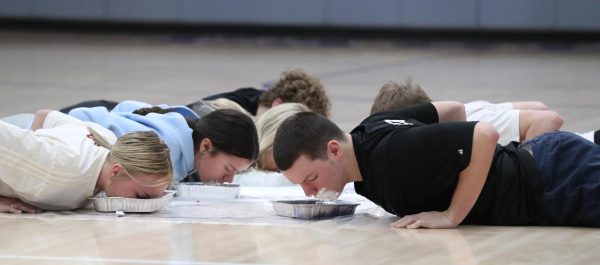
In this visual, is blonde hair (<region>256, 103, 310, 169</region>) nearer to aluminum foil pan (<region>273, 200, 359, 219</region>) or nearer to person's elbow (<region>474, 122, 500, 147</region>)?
aluminum foil pan (<region>273, 200, 359, 219</region>)

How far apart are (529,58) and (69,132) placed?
10.0 metres

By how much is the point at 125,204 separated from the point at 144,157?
0.29 meters

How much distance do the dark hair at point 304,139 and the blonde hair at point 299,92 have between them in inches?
97.1

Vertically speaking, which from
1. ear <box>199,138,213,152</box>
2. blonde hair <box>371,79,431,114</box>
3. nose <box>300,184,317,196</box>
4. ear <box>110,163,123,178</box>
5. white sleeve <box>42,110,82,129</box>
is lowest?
nose <box>300,184,317,196</box>

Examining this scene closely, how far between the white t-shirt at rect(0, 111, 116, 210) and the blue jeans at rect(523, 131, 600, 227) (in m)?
2.07

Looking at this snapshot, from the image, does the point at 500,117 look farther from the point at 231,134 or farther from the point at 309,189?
the point at 309,189

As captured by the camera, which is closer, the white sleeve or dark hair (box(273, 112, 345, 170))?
dark hair (box(273, 112, 345, 170))

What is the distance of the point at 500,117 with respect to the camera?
6961 mm

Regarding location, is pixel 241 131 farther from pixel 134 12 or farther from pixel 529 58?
pixel 134 12

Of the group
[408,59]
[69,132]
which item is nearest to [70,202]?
[69,132]

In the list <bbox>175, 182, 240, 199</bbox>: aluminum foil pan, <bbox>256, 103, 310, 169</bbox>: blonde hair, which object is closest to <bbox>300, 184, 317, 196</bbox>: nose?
<bbox>175, 182, 240, 199</bbox>: aluminum foil pan

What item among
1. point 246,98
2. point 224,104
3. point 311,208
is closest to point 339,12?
point 246,98

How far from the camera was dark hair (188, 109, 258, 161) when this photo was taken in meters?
6.14

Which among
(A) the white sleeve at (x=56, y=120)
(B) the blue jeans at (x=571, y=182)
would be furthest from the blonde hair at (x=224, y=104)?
(B) the blue jeans at (x=571, y=182)
